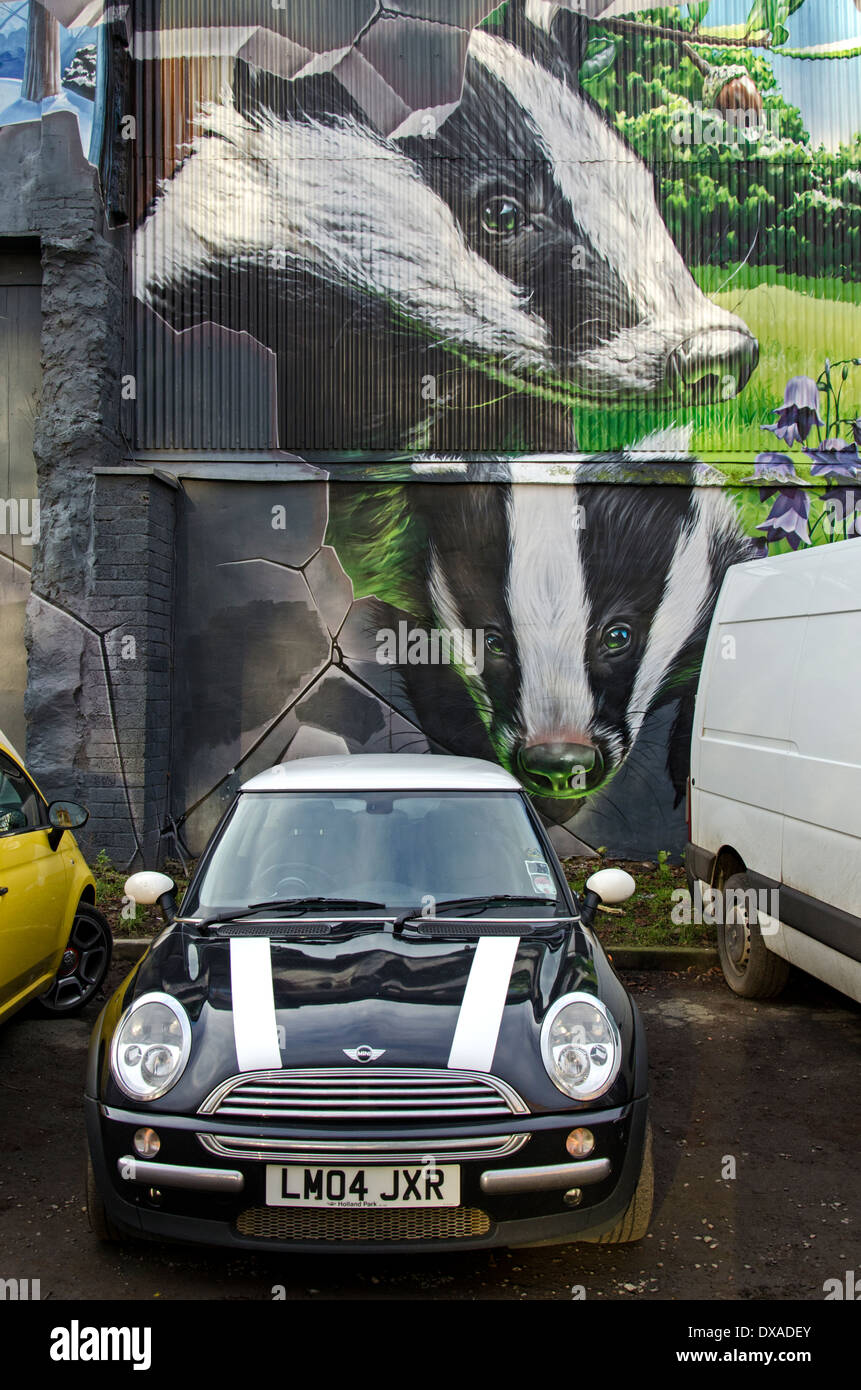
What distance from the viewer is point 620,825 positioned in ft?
31.8

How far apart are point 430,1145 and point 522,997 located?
573 millimetres

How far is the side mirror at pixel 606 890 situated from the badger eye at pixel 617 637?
18.0 feet

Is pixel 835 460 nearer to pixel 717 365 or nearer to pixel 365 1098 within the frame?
pixel 717 365

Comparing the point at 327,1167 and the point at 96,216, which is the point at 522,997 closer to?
the point at 327,1167

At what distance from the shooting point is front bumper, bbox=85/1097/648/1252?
2.95m

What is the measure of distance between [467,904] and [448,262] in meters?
7.45

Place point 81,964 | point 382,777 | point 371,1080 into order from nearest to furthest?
point 371,1080, point 382,777, point 81,964

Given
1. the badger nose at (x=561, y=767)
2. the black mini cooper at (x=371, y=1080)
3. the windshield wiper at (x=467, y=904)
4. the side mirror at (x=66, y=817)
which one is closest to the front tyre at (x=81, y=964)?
the side mirror at (x=66, y=817)

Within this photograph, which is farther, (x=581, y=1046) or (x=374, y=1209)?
(x=581, y=1046)

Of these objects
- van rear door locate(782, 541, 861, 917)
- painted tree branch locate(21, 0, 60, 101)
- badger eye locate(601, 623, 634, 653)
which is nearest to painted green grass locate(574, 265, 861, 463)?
badger eye locate(601, 623, 634, 653)

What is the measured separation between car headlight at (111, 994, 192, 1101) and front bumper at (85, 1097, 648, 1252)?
0.09 metres

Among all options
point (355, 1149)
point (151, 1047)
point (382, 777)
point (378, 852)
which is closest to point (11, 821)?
point (382, 777)

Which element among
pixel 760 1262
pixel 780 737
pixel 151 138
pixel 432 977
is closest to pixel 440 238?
pixel 151 138

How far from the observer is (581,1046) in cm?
325
